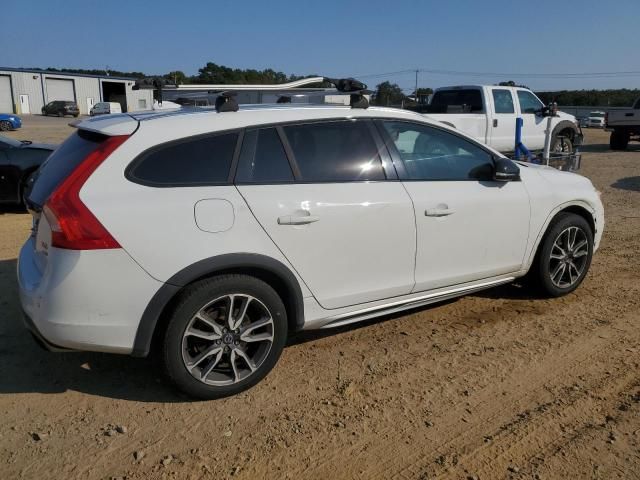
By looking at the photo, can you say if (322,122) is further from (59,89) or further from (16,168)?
(59,89)

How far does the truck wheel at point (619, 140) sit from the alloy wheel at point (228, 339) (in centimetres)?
2055

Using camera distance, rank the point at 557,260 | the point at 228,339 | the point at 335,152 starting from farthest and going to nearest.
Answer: the point at 557,260 < the point at 335,152 < the point at 228,339

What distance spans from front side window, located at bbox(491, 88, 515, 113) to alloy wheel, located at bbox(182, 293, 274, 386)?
10551mm

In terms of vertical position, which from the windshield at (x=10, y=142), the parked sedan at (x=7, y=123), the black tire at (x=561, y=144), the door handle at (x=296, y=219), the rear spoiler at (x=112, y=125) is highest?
the rear spoiler at (x=112, y=125)

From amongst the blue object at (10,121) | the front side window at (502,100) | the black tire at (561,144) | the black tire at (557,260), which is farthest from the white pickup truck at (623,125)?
the blue object at (10,121)

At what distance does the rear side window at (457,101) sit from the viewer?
1238 cm

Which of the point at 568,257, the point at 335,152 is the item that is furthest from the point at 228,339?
the point at 568,257

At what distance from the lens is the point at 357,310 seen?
383cm

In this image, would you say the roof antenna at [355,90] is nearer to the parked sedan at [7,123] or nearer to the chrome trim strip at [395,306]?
the chrome trim strip at [395,306]

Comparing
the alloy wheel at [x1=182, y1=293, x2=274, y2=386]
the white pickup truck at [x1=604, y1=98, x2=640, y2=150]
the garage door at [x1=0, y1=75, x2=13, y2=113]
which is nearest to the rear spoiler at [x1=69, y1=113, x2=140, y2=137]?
the alloy wheel at [x1=182, y1=293, x2=274, y2=386]

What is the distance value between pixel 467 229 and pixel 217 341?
200 cm

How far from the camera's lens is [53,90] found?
2486 inches

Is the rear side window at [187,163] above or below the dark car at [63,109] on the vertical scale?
above

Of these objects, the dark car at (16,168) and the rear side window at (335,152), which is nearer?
the rear side window at (335,152)
